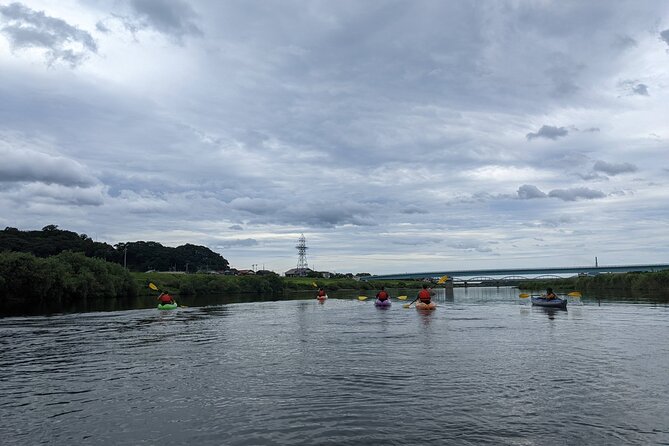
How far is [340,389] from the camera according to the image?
54.0 ft

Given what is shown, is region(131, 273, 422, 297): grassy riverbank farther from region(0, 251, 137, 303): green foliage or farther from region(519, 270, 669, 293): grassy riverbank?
region(519, 270, 669, 293): grassy riverbank

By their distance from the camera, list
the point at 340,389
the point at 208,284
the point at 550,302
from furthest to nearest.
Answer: the point at 208,284
the point at 550,302
the point at 340,389

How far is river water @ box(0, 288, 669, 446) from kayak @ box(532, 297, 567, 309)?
64.5 ft

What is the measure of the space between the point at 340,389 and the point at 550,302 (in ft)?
135

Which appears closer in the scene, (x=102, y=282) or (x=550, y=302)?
(x=550, y=302)

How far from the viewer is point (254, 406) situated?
579 inches

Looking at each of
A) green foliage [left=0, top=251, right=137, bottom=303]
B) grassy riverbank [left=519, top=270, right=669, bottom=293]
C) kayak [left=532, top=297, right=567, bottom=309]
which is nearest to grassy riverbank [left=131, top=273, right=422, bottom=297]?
green foliage [left=0, top=251, right=137, bottom=303]

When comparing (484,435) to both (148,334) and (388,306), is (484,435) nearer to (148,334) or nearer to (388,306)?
(148,334)

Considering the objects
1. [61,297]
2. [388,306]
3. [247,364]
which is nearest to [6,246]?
[61,297]

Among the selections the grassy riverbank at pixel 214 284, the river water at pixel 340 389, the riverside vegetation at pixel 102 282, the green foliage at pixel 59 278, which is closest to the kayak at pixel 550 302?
the river water at pixel 340 389

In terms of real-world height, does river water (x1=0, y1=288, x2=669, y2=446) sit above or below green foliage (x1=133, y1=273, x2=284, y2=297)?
below

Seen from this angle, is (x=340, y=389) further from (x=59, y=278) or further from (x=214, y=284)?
(x=214, y=284)

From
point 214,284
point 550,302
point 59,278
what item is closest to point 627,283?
point 550,302

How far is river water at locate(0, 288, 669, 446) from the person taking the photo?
12.3m
